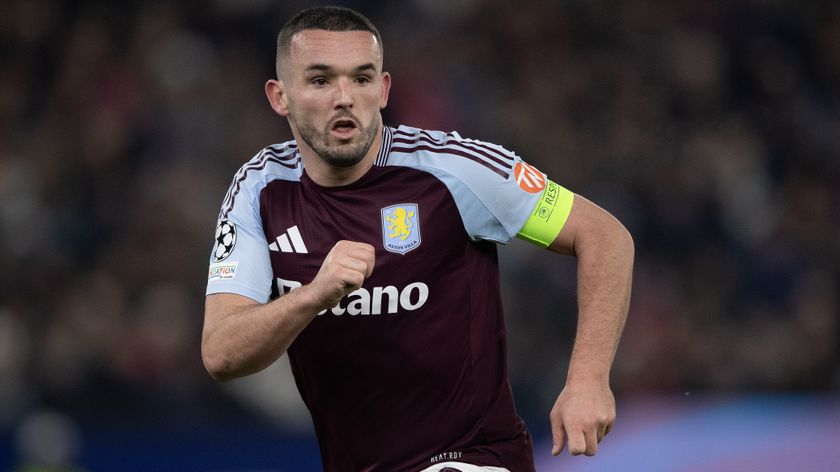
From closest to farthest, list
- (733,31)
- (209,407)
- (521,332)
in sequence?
(209,407) → (521,332) → (733,31)

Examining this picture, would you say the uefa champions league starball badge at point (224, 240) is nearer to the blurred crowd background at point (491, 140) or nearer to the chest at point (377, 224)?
the chest at point (377, 224)

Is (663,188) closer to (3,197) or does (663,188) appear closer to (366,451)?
(3,197)

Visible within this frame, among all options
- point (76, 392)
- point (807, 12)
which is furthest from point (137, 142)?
point (807, 12)

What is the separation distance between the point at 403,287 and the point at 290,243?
1.42ft

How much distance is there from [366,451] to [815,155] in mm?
8266

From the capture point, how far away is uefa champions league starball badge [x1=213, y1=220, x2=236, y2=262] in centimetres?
453

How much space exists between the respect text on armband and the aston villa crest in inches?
5.5

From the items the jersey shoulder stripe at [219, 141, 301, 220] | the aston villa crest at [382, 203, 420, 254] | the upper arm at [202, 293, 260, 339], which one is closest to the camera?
the upper arm at [202, 293, 260, 339]

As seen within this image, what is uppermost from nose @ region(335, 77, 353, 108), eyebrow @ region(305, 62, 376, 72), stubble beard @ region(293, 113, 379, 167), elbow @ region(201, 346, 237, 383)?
eyebrow @ region(305, 62, 376, 72)

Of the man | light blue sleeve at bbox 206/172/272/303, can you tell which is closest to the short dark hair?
the man

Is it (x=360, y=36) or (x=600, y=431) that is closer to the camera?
(x=600, y=431)

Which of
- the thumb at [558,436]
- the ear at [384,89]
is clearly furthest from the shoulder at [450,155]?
the thumb at [558,436]

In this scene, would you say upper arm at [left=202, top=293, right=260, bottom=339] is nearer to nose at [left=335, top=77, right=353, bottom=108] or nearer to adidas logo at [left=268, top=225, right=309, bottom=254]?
adidas logo at [left=268, top=225, right=309, bottom=254]

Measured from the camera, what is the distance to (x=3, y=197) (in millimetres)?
10844
